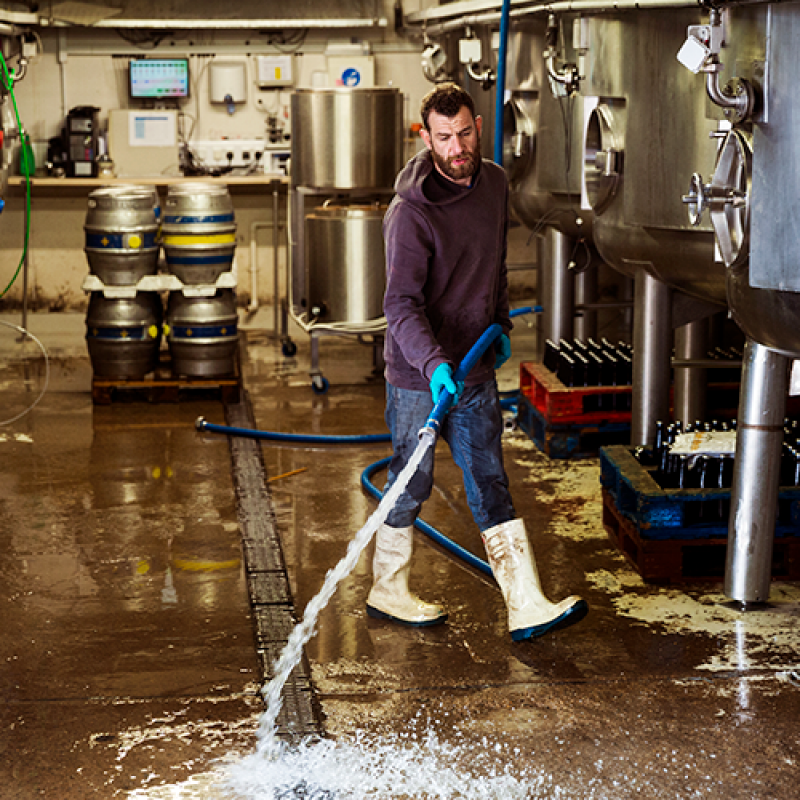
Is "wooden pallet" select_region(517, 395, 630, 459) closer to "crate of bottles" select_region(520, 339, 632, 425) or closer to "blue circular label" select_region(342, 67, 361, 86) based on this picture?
"crate of bottles" select_region(520, 339, 632, 425)

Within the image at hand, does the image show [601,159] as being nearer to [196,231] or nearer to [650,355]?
[650,355]

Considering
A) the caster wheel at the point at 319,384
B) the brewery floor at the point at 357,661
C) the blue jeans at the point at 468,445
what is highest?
the blue jeans at the point at 468,445

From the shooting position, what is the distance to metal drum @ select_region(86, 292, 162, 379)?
242 inches

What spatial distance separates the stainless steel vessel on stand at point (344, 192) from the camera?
21.4 ft

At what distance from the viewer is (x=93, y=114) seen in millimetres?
7688

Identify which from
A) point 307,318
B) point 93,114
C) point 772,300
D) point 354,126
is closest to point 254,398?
point 307,318

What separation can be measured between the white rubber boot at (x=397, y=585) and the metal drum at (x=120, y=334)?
3.11 m

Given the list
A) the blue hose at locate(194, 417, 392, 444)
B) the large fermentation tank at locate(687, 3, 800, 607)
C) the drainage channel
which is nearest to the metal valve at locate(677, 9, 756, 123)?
the large fermentation tank at locate(687, 3, 800, 607)

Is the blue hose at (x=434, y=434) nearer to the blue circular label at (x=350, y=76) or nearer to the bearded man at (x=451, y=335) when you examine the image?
the bearded man at (x=451, y=335)

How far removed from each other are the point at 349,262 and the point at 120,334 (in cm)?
130

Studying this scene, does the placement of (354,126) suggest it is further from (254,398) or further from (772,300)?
(772,300)

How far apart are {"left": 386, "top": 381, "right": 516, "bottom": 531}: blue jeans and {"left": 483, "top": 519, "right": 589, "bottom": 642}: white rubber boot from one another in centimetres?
5

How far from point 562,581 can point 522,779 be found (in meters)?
1.22

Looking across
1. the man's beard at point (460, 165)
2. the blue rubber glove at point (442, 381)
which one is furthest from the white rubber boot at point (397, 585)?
the man's beard at point (460, 165)
